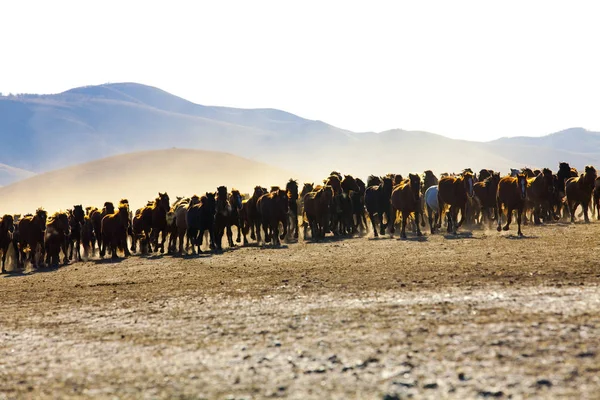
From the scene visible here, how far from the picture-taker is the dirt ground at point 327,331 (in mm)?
7688

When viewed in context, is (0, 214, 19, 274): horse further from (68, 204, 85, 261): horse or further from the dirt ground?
the dirt ground

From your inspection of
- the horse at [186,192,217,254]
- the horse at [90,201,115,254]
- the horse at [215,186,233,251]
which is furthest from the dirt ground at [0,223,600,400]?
the horse at [90,201,115,254]

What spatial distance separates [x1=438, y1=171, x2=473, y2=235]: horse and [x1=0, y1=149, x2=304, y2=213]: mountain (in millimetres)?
→ 97149

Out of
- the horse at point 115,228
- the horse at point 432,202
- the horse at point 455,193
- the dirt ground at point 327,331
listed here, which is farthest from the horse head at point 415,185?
the horse at point 115,228

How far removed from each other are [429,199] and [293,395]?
72.8 feet

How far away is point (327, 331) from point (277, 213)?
1717 centimetres

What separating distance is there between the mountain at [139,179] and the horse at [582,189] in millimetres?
96664

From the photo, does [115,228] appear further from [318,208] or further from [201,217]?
[318,208]

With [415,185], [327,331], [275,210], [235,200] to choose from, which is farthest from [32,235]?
[327,331]

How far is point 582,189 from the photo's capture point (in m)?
28.5

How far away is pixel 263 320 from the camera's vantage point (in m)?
11.3

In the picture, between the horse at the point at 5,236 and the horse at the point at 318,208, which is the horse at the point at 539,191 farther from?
the horse at the point at 5,236

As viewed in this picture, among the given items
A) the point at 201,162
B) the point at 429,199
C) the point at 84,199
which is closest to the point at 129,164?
the point at 201,162

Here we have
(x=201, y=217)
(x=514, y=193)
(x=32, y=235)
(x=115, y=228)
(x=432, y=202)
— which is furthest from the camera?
(x=432, y=202)
